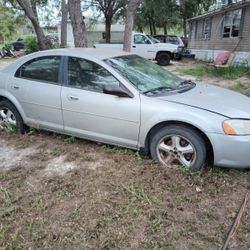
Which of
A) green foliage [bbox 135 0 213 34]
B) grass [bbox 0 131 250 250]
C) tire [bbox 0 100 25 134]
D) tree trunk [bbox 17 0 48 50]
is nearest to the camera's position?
grass [bbox 0 131 250 250]

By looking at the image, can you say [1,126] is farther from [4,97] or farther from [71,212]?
[71,212]

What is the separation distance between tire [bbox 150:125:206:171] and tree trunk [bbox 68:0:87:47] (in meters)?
5.39

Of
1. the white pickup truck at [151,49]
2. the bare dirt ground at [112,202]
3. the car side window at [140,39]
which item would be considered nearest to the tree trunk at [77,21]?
the bare dirt ground at [112,202]

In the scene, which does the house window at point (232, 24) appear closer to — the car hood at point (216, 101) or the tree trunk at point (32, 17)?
the tree trunk at point (32, 17)

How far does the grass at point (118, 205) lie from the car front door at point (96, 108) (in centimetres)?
34

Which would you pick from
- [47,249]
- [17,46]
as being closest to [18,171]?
[47,249]

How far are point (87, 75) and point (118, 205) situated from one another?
190 cm

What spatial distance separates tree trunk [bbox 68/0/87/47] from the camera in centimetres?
780

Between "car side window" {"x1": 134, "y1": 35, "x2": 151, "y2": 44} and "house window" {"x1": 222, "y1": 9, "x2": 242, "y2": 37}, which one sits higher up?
"house window" {"x1": 222, "y1": 9, "x2": 242, "y2": 37}

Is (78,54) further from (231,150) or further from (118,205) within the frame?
(231,150)

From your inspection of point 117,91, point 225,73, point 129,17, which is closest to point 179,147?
point 117,91

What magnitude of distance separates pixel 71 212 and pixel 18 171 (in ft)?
3.87

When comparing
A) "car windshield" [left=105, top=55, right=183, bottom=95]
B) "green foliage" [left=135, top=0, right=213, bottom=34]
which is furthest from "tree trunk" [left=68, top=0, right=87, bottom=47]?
"green foliage" [left=135, top=0, right=213, bottom=34]

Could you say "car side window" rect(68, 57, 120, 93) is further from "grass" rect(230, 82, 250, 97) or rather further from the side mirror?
"grass" rect(230, 82, 250, 97)
